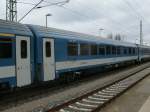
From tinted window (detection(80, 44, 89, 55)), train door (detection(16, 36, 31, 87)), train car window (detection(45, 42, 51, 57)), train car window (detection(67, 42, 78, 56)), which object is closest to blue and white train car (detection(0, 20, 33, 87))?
train door (detection(16, 36, 31, 87))

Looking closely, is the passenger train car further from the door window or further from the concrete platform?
the concrete platform

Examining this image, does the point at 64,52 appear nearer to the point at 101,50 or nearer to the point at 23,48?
the point at 23,48

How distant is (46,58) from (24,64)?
2.09 m

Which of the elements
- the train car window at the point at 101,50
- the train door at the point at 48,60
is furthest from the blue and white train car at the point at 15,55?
the train car window at the point at 101,50

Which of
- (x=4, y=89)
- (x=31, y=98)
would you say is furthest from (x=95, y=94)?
(x=4, y=89)

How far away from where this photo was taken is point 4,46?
12477 mm

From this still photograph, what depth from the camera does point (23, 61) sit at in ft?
44.6

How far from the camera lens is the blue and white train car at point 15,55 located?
40.7ft

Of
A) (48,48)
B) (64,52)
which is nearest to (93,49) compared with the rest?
(64,52)

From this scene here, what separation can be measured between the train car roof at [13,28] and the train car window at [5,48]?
0.37 metres

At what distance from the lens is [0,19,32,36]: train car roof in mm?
12600

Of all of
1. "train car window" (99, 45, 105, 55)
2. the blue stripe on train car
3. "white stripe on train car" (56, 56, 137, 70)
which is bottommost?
the blue stripe on train car

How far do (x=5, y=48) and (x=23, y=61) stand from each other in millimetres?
1309

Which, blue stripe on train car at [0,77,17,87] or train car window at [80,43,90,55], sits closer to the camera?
blue stripe on train car at [0,77,17,87]
